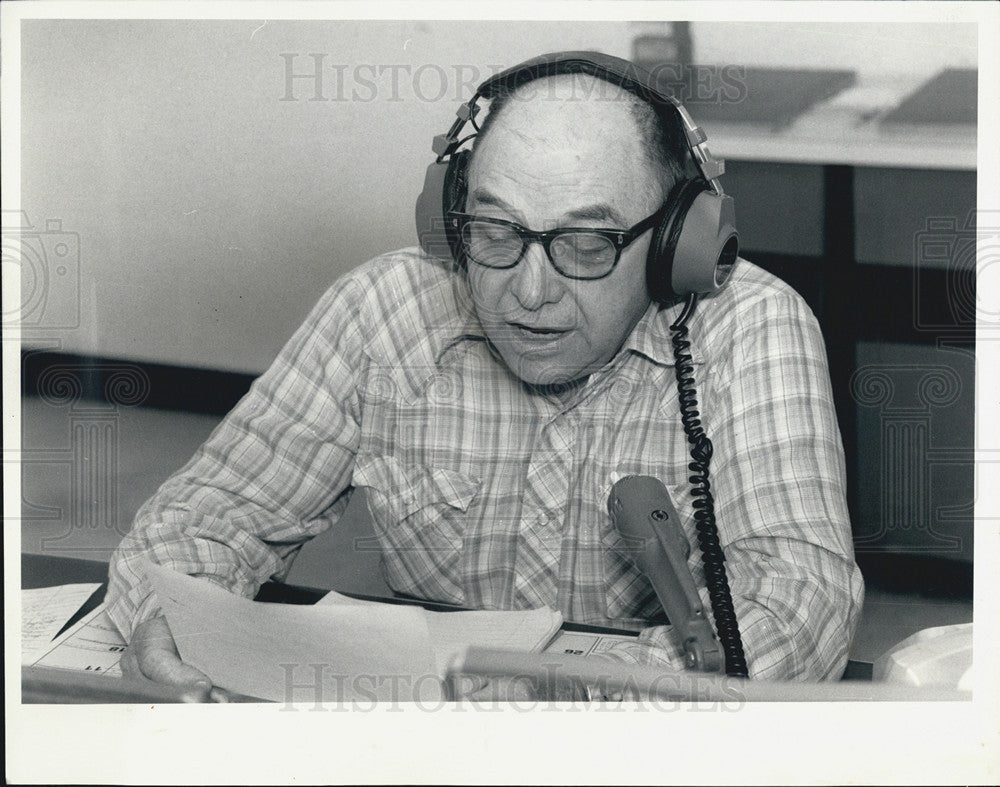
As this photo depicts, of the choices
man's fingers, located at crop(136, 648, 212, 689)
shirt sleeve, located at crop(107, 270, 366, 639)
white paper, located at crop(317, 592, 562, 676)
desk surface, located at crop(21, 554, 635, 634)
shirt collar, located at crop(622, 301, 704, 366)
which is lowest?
man's fingers, located at crop(136, 648, 212, 689)

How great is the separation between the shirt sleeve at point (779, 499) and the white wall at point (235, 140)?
0.40 metres

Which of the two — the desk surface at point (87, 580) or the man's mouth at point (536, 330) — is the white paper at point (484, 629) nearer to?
the desk surface at point (87, 580)

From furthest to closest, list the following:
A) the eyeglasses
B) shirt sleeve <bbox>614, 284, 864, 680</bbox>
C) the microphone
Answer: the eyeglasses < shirt sleeve <bbox>614, 284, 864, 680</bbox> < the microphone


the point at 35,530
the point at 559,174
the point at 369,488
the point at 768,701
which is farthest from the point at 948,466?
the point at 35,530

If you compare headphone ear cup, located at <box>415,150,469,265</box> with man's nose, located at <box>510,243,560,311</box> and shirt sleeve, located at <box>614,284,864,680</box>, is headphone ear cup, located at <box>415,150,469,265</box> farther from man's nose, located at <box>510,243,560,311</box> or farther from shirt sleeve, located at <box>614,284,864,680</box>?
shirt sleeve, located at <box>614,284,864,680</box>

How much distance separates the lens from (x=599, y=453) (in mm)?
1470

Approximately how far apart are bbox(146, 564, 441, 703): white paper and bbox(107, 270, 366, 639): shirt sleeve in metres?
0.10

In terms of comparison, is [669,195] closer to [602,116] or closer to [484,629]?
[602,116]

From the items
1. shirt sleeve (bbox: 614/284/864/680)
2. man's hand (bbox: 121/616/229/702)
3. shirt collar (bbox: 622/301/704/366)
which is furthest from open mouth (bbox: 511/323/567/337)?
man's hand (bbox: 121/616/229/702)

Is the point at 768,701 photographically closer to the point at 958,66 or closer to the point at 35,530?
the point at 958,66

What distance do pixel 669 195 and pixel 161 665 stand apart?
91 centimetres

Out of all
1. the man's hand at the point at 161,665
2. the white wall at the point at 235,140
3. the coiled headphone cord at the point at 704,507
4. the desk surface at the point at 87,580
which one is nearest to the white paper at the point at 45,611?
the desk surface at the point at 87,580

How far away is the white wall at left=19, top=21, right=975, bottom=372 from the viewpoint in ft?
4.50

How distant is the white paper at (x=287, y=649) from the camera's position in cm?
124
